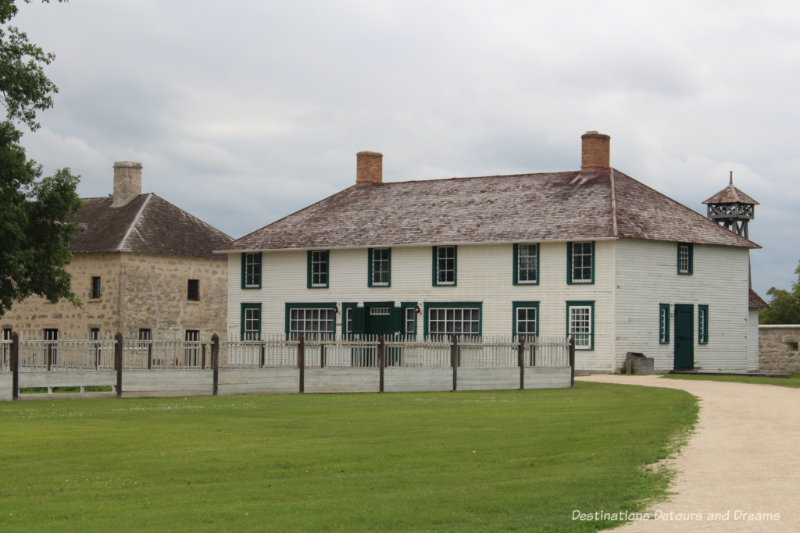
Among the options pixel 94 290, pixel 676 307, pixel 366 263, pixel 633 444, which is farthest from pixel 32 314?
pixel 633 444

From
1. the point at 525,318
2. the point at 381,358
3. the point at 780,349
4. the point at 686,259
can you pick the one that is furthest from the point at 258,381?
the point at 780,349

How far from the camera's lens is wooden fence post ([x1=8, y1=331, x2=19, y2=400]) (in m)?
23.6

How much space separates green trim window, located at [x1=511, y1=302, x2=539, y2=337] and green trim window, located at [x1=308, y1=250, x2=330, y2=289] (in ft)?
26.5

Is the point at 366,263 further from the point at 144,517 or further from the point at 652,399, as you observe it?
the point at 144,517

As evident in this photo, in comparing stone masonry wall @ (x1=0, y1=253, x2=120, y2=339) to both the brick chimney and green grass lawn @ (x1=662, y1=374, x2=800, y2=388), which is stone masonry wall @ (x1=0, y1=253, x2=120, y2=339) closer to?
the brick chimney

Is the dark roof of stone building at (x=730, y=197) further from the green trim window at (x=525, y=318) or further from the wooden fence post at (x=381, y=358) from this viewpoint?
the wooden fence post at (x=381, y=358)

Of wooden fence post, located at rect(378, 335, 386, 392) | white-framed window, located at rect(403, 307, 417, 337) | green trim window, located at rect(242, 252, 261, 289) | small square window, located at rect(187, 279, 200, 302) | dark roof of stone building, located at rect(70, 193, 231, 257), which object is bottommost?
wooden fence post, located at rect(378, 335, 386, 392)

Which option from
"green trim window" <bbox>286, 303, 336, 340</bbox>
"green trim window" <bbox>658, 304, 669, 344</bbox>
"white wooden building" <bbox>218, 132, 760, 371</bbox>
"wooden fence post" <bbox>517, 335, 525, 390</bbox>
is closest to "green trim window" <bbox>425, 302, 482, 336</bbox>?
"white wooden building" <bbox>218, 132, 760, 371</bbox>

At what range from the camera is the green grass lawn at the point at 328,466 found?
1016cm

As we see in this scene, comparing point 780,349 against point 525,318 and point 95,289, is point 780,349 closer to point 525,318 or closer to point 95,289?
point 525,318

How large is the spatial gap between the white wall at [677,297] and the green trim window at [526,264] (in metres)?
3.09

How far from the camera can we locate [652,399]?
24250 mm

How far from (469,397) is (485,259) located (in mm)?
13778

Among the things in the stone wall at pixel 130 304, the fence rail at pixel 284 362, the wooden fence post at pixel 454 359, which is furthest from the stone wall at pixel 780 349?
the stone wall at pixel 130 304
